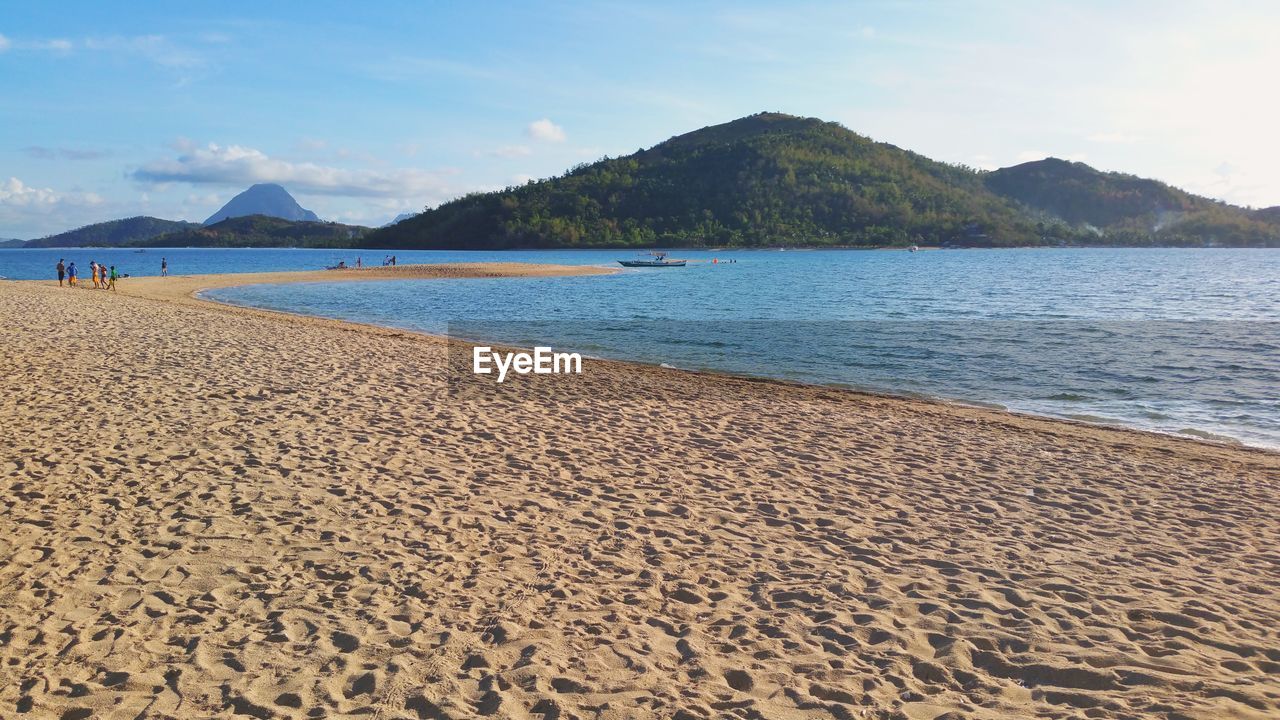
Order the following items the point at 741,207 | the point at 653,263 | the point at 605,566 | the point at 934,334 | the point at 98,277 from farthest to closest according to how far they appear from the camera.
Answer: the point at 741,207, the point at 653,263, the point at 98,277, the point at 934,334, the point at 605,566

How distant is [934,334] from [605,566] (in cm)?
A: 2392

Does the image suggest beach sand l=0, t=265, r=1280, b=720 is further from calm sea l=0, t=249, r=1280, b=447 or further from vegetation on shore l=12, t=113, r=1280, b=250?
vegetation on shore l=12, t=113, r=1280, b=250

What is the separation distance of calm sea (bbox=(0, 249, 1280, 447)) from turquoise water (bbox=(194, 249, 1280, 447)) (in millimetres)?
83

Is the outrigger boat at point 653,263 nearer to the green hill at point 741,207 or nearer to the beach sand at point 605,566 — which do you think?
the green hill at point 741,207

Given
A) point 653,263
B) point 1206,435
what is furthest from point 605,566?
point 653,263

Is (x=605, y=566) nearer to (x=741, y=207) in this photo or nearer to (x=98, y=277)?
(x=98, y=277)

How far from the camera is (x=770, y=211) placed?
530 feet

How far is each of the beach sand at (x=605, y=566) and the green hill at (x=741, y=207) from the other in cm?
14668

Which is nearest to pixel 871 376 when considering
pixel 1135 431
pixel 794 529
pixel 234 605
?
pixel 1135 431

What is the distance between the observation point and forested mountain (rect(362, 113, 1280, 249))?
162 metres

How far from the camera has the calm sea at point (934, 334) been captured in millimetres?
16375

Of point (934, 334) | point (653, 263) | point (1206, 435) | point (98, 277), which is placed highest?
point (653, 263)

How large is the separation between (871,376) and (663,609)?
1402 centimetres

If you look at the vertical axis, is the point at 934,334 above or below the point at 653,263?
below
